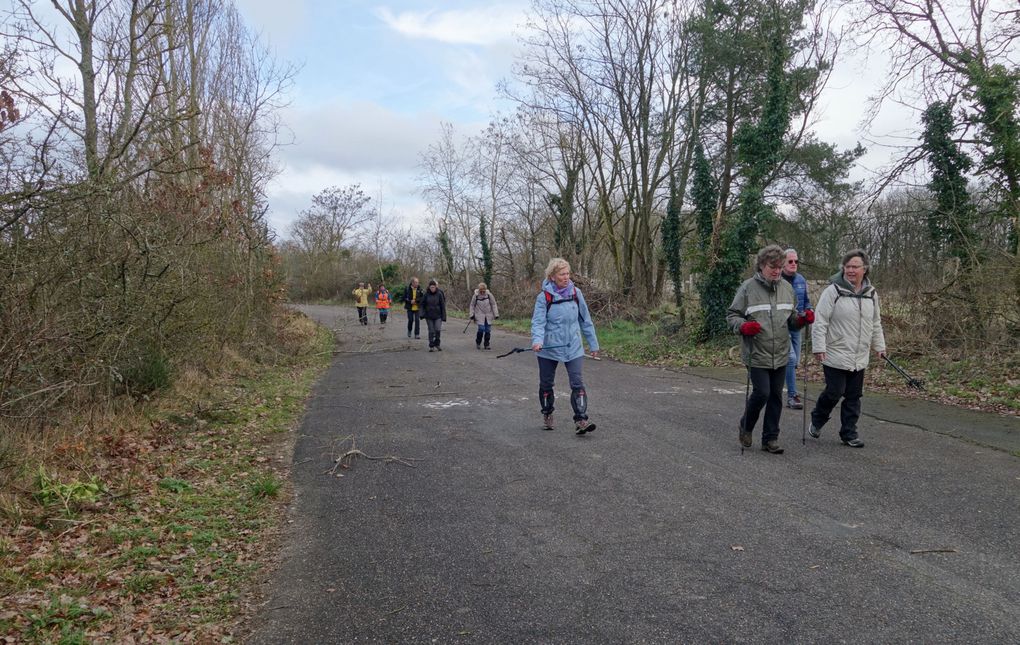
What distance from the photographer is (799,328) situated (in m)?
6.80

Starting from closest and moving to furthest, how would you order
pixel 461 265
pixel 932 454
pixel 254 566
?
pixel 254 566 → pixel 932 454 → pixel 461 265

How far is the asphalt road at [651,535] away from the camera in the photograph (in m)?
3.34

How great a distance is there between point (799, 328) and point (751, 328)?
69 centimetres

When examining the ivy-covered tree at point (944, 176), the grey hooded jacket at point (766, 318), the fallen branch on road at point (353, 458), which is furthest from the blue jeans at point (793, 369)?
the ivy-covered tree at point (944, 176)

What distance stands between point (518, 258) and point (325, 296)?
751 inches

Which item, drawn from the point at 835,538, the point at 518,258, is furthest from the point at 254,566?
the point at 518,258

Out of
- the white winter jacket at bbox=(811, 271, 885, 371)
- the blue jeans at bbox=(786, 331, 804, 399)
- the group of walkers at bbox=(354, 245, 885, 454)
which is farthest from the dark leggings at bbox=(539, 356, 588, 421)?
the blue jeans at bbox=(786, 331, 804, 399)

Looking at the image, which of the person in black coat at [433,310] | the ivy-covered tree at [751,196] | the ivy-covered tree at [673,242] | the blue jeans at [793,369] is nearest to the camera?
the blue jeans at [793,369]

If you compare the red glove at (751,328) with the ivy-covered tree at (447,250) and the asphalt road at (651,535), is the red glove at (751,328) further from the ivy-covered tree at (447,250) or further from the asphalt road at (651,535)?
the ivy-covered tree at (447,250)

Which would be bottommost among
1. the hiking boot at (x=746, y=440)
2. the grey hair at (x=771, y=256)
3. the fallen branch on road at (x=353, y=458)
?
the fallen branch on road at (x=353, y=458)

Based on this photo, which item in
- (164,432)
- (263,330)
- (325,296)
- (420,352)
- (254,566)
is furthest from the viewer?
(325,296)

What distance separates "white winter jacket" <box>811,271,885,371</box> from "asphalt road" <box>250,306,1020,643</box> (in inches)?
36.1

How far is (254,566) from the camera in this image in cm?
430

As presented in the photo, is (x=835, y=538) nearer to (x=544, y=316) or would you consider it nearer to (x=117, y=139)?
(x=544, y=316)
